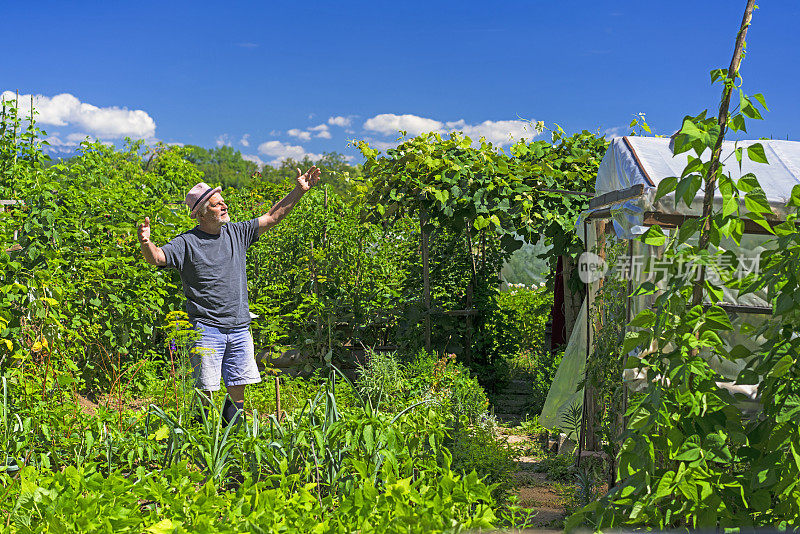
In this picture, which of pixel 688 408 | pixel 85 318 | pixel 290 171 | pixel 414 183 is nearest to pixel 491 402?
pixel 414 183

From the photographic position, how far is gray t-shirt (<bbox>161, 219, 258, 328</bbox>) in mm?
3926

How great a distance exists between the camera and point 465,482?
2.06 meters

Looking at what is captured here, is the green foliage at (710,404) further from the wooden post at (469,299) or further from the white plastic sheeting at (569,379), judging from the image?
the wooden post at (469,299)

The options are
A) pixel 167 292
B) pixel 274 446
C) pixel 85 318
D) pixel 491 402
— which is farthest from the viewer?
pixel 491 402

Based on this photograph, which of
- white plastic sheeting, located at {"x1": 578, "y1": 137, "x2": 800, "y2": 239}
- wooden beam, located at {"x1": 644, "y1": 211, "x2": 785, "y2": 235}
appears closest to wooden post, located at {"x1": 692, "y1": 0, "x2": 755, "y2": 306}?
white plastic sheeting, located at {"x1": 578, "y1": 137, "x2": 800, "y2": 239}

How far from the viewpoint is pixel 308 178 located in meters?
4.27

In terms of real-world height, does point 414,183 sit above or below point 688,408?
above

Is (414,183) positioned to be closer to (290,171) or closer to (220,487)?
(220,487)

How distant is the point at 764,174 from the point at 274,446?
296 centimetres

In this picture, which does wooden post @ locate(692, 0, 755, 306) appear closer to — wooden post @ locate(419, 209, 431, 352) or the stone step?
wooden post @ locate(419, 209, 431, 352)

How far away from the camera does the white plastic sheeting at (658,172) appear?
10.8ft

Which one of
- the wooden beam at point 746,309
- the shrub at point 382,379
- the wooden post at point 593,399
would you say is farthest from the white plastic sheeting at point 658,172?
the shrub at point 382,379

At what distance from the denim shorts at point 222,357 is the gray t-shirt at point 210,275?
62 mm

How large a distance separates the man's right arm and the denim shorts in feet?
1.40
